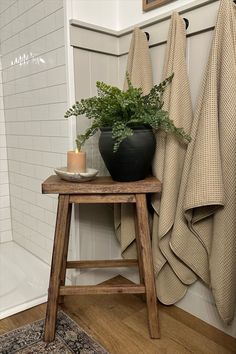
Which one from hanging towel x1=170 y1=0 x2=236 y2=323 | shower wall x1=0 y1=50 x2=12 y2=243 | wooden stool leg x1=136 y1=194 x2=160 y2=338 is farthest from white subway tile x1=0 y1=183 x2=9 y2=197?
hanging towel x1=170 y1=0 x2=236 y2=323

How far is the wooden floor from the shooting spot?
3.36 ft

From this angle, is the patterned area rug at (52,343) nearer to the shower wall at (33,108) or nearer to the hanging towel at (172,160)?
the hanging towel at (172,160)

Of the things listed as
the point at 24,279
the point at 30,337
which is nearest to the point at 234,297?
the point at 30,337

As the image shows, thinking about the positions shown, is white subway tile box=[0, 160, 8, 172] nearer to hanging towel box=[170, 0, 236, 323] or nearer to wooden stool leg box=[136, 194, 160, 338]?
wooden stool leg box=[136, 194, 160, 338]

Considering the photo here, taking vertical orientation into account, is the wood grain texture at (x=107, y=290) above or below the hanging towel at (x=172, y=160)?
below

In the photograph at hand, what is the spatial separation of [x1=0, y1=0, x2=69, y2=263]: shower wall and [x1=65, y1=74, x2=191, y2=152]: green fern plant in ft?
1.11

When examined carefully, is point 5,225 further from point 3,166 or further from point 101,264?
point 101,264

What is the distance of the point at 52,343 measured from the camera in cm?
105

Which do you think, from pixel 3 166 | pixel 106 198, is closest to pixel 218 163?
pixel 106 198

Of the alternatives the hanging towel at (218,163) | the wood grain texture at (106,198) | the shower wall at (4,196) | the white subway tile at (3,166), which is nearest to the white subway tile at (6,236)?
the shower wall at (4,196)

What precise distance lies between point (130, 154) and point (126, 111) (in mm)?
148

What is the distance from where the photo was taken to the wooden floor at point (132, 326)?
1025mm

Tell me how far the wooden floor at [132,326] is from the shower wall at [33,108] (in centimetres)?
43

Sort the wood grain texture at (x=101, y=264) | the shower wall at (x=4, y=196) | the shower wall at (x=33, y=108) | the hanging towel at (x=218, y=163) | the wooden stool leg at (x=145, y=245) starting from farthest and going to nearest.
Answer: the shower wall at (x=4, y=196)
the shower wall at (x=33, y=108)
the wood grain texture at (x=101, y=264)
the wooden stool leg at (x=145, y=245)
the hanging towel at (x=218, y=163)
